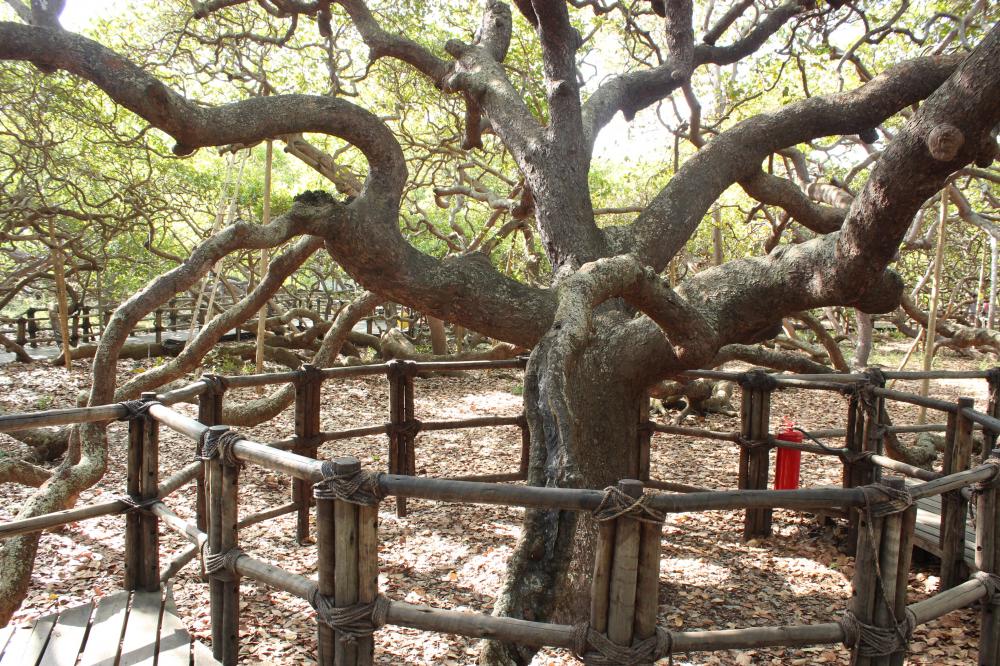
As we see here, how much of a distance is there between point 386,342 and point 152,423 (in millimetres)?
8989

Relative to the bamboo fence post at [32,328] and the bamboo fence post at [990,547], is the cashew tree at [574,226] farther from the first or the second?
the bamboo fence post at [32,328]

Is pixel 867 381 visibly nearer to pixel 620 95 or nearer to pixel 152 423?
pixel 620 95

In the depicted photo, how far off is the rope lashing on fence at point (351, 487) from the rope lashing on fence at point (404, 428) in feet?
10.2

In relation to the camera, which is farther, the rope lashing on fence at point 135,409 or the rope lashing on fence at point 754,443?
the rope lashing on fence at point 754,443

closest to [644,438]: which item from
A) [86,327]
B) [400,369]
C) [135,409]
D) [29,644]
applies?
[400,369]

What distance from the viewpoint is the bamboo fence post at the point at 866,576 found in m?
2.19

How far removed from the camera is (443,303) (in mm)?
4598

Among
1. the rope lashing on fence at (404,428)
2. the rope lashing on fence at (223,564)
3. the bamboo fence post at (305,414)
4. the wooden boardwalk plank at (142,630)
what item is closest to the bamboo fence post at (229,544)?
the rope lashing on fence at (223,564)

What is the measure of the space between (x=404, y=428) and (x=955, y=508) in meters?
3.69

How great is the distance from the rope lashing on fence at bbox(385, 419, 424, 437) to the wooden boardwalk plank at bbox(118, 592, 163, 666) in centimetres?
237

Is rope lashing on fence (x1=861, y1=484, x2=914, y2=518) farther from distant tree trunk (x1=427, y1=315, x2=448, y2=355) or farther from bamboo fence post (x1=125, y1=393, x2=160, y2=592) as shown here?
distant tree trunk (x1=427, y1=315, x2=448, y2=355)

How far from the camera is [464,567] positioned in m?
4.72

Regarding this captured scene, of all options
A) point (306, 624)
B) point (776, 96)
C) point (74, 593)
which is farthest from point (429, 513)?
point (776, 96)

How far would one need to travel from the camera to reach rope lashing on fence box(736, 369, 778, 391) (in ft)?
16.3
